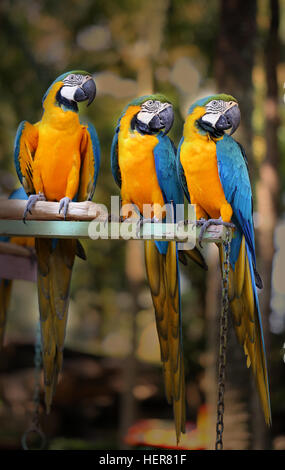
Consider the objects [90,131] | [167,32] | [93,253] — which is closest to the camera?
[90,131]

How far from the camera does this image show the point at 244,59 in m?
3.94

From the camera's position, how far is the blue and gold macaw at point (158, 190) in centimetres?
226

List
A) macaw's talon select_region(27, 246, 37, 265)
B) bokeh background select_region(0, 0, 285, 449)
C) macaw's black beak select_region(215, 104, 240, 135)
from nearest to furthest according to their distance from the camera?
macaw's black beak select_region(215, 104, 240, 135) < macaw's talon select_region(27, 246, 37, 265) < bokeh background select_region(0, 0, 285, 449)

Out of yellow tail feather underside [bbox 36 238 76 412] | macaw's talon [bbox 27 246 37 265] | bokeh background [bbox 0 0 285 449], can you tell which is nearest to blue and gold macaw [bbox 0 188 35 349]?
macaw's talon [bbox 27 246 37 265]

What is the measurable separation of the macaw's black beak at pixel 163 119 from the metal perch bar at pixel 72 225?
43 centimetres

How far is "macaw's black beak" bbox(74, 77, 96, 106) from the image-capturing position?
2262mm

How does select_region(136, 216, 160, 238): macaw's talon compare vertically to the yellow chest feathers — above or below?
below

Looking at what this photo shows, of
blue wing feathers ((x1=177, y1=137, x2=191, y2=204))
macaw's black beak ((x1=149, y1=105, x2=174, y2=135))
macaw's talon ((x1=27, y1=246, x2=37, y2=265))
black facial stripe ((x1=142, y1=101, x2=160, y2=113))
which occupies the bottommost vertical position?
blue wing feathers ((x1=177, y1=137, x2=191, y2=204))

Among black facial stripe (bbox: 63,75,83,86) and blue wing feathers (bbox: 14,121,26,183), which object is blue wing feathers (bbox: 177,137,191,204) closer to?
black facial stripe (bbox: 63,75,83,86)

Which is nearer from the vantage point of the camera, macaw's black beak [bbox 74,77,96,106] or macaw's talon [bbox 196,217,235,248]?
macaw's talon [bbox 196,217,235,248]

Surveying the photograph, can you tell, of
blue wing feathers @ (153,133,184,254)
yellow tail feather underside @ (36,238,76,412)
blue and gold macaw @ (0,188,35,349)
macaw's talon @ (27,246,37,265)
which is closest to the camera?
blue wing feathers @ (153,133,184,254)

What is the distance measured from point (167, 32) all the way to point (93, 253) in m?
3.08

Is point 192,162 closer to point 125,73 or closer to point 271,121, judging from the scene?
point 271,121
